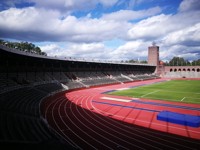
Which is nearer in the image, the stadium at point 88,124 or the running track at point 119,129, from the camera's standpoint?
the stadium at point 88,124

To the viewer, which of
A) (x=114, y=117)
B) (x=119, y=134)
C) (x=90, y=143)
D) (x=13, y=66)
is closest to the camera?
(x=90, y=143)

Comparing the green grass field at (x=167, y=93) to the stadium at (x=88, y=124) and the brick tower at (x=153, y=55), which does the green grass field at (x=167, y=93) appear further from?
the brick tower at (x=153, y=55)

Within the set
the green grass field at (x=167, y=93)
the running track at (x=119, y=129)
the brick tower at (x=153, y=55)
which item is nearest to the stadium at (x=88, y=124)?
the running track at (x=119, y=129)

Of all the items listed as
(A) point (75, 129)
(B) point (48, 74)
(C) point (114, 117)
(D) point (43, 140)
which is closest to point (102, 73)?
(B) point (48, 74)

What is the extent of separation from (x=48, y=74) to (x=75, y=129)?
3206 centimetres

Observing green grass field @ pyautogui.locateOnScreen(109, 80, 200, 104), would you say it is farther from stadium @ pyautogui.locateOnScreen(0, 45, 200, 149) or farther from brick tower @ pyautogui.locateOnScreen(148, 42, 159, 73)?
brick tower @ pyautogui.locateOnScreen(148, 42, 159, 73)

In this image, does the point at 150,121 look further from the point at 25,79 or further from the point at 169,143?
the point at 25,79

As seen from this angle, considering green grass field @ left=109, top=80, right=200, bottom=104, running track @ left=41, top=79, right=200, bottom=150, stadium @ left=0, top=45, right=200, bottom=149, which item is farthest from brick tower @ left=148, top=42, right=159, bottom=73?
running track @ left=41, top=79, right=200, bottom=150

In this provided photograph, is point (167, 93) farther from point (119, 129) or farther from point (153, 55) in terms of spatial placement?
point (153, 55)

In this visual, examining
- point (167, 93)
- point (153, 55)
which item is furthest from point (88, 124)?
point (153, 55)

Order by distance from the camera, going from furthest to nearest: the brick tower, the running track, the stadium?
the brick tower → the running track → the stadium

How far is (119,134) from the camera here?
17.0m

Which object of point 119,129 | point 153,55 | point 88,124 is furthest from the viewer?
point 153,55

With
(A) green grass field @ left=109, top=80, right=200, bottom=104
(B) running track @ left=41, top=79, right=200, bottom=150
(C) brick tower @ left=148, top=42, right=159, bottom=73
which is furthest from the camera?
(C) brick tower @ left=148, top=42, right=159, bottom=73
